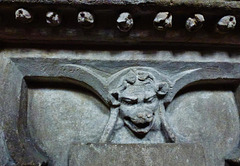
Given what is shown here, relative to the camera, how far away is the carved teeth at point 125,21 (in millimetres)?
1190

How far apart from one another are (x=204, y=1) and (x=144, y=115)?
1.92 ft

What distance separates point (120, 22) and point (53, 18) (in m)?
0.30

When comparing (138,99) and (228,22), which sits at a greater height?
(228,22)

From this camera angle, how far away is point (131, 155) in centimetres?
115

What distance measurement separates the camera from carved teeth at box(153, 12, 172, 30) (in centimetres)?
120

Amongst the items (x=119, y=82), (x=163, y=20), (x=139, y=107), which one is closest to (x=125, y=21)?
(x=163, y=20)

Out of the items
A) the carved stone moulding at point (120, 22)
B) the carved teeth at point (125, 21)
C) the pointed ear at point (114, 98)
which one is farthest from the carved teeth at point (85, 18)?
the pointed ear at point (114, 98)

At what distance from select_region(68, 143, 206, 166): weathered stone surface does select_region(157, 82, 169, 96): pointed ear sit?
26 cm

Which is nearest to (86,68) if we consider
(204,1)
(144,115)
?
(144,115)

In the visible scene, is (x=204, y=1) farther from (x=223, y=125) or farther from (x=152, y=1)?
(x=223, y=125)

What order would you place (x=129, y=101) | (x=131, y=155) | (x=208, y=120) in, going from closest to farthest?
(x=131, y=155) < (x=129, y=101) < (x=208, y=120)

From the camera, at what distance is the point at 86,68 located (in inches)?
52.7

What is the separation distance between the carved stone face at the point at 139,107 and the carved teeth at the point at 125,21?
0.29 metres

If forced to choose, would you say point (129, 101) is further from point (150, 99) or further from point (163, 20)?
point (163, 20)
